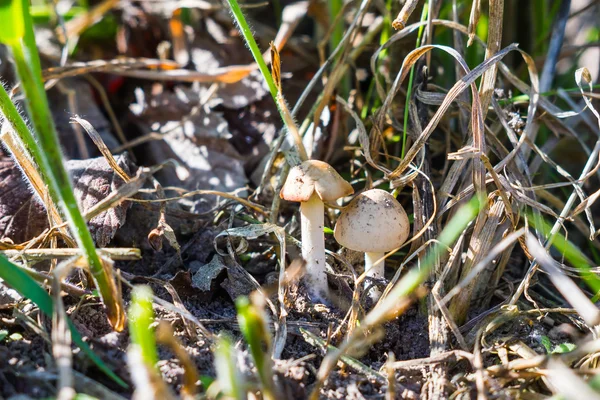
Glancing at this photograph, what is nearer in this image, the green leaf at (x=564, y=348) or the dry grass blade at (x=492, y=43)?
the green leaf at (x=564, y=348)

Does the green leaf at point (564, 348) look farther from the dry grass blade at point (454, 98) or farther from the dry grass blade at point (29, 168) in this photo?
the dry grass blade at point (29, 168)

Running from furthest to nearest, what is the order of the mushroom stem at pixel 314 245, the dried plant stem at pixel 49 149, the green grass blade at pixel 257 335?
the mushroom stem at pixel 314 245
the dried plant stem at pixel 49 149
the green grass blade at pixel 257 335

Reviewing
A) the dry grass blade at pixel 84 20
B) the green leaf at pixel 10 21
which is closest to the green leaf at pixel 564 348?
the green leaf at pixel 10 21

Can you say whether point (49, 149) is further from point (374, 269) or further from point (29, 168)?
point (374, 269)

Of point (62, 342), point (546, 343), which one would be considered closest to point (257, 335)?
point (62, 342)

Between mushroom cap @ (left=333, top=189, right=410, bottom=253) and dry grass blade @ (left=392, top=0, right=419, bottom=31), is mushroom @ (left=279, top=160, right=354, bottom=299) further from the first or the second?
dry grass blade @ (left=392, top=0, right=419, bottom=31)

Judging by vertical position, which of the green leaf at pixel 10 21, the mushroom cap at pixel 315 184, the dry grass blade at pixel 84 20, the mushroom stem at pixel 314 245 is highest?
the green leaf at pixel 10 21

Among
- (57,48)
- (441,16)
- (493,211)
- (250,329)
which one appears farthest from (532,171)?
(57,48)
